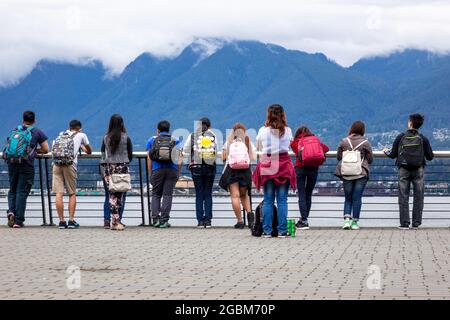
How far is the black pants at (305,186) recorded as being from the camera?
813 inches

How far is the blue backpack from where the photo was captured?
20656 millimetres

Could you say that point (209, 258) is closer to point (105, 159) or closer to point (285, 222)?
point (285, 222)

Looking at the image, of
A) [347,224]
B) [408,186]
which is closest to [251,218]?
[347,224]

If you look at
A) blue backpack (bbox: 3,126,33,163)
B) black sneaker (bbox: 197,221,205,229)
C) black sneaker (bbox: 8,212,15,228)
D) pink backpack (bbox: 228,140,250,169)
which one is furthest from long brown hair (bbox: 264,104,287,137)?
black sneaker (bbox: 8,212,15,228)

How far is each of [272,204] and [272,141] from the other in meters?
0.97

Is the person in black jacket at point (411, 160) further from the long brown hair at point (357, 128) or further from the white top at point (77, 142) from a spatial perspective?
the white top at point (77, 142)

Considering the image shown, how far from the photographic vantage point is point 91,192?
23766 millimetres

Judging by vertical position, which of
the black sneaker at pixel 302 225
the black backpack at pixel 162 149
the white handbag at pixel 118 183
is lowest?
the black sneaker at pixel 302 225

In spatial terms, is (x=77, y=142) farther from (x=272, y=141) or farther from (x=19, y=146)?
(x=272, y=141)

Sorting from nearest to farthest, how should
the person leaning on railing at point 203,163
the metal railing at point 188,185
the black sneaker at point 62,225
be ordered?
the person leaning on railing at point 203,163
the black sneaker at point 62,225
the metal railing at point 188,185

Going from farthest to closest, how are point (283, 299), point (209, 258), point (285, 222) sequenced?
1. point (285, 222)
2. point (209, 258)
3. point (283, 299)

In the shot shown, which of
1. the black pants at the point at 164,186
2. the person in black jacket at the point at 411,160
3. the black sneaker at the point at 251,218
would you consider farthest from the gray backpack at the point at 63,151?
the person in black jacket at the point at 411,160

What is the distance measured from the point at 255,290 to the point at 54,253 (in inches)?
198
